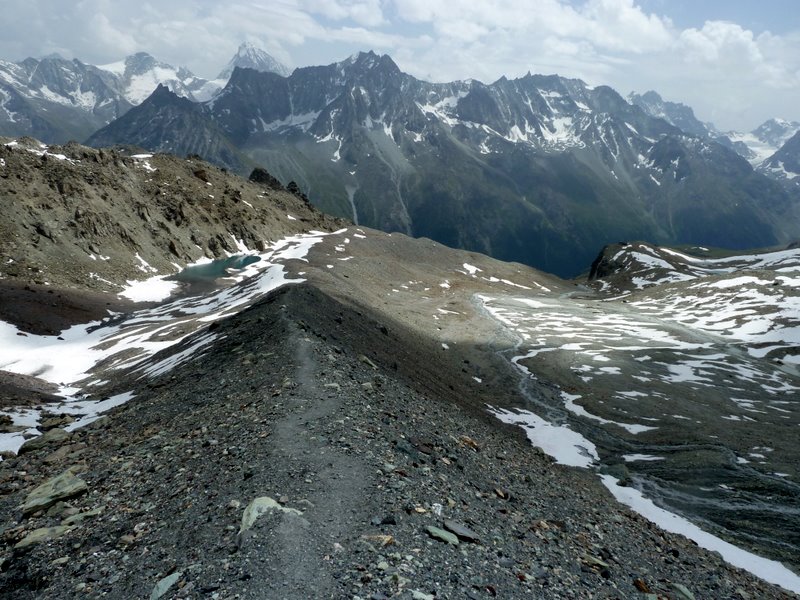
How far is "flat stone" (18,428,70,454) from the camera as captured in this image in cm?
2316

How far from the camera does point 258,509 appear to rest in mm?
13445

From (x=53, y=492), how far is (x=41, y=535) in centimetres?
269

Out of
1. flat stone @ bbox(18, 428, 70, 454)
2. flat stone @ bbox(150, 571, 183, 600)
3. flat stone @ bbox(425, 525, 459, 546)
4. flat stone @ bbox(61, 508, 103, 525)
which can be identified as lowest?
flat stone @ bbox(18, 428, 70, 454)

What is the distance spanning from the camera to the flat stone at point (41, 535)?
14.5 metres

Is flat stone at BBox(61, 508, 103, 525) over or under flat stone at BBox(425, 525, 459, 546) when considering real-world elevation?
under

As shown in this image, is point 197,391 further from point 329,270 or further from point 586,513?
point 329,270

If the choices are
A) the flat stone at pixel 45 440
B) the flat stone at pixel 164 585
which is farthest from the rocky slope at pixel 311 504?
the flat stone at pixel 45 440

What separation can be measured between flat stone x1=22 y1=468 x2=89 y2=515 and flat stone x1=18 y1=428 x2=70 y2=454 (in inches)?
250

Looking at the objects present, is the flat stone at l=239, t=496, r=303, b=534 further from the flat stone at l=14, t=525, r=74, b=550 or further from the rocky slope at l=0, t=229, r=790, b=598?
the flat stone at l=14, t=525, r=74, b=550

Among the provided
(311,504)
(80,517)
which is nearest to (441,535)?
(311,504)

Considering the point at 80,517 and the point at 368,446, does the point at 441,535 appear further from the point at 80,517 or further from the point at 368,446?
the point at 80,517

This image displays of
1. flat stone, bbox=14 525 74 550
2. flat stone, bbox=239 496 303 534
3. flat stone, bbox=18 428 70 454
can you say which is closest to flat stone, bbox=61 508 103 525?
flat stone, bbox=14 525 74 550

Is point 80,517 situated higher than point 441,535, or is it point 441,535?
point 441,535

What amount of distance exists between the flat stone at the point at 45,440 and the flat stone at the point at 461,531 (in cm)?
1907
